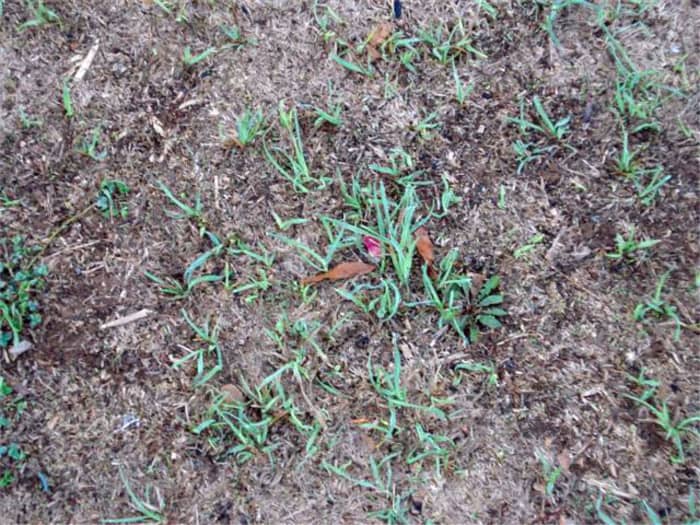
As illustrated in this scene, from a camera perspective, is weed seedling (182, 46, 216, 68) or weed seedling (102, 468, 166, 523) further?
weed seedling (182, 46, 216, 68)

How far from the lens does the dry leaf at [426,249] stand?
5.98 ft

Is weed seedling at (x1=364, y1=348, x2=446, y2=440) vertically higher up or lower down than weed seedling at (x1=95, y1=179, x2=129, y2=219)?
lower down

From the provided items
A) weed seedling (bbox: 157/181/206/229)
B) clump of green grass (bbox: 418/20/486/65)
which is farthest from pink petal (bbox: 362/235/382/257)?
clump of green grass (bbox: 418/20/486/65)

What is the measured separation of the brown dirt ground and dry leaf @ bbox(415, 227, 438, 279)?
37 mm

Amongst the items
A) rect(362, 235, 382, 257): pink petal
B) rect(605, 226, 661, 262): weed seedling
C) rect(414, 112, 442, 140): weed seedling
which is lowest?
rect(362, 235, 382, 257): pink petal

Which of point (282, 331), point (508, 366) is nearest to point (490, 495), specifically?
point (508, 366)

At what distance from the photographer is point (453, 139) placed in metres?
1.90


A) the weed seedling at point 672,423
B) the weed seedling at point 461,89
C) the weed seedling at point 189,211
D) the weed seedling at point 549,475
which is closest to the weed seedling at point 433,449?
the weed seedling at point 549,475

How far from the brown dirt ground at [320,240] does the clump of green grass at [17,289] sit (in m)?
0.05

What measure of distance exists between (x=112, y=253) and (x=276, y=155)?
0.65 meters

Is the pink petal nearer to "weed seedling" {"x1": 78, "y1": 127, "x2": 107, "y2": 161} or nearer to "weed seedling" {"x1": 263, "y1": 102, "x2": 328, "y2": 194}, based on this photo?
"weed seedling" {"x1": 263, "y1": 102, "x2": 328, "y2": 194}

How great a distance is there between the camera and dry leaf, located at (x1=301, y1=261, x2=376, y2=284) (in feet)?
6.01

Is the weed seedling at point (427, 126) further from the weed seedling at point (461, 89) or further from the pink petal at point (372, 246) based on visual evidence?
the pink petal at point (372, 246)

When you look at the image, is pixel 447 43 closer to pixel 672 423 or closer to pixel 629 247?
pixel 629 247
